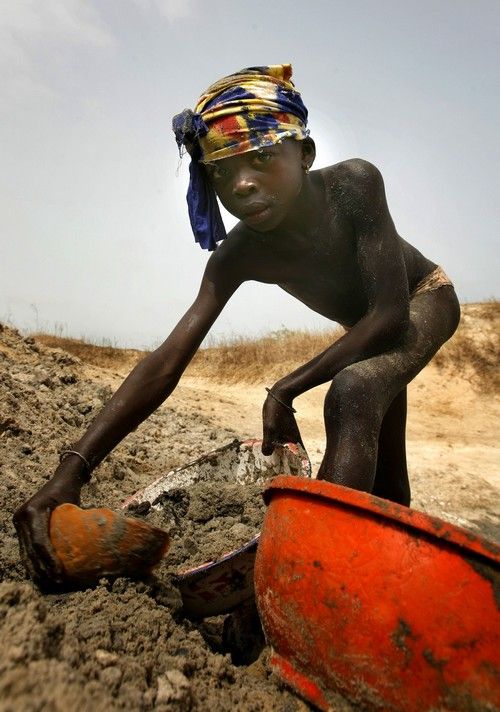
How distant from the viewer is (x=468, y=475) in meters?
5.35

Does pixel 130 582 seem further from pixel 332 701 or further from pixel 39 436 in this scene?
pixel 39 436

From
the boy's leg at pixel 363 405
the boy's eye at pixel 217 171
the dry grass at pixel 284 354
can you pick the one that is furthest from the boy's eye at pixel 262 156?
the dry grass at pixel 284 354

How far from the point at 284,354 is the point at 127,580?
8861 mm

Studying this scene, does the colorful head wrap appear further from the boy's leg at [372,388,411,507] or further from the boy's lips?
the boy's leg at [372,388,411,507]

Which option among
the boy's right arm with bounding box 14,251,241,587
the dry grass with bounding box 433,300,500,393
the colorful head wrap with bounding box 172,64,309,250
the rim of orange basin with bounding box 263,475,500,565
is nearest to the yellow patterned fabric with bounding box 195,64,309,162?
the colorful head wrap with bounding box 172,64,309,250

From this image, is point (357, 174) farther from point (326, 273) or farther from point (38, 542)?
point (38, 542)

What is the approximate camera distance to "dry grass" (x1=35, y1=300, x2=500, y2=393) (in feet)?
32.9

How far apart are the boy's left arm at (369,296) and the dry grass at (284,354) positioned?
26.0 feet

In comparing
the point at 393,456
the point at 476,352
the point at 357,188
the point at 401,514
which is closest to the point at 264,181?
the point at 357,188

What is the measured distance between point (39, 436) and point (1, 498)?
1.10 meters

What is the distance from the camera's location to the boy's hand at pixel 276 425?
191 cm

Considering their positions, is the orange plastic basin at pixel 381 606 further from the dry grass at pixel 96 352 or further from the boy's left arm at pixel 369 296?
the dry grass at pixel 96 352

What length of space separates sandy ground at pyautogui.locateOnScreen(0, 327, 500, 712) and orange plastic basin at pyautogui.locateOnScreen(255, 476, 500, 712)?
22cm

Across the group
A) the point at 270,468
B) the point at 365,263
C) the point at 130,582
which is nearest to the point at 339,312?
the point at 365,263
